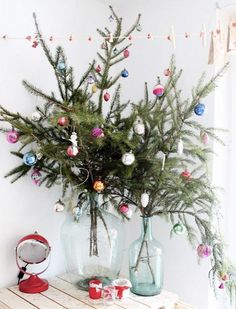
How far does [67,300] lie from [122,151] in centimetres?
64

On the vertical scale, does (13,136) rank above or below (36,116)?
below

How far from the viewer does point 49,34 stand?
68.1 inches

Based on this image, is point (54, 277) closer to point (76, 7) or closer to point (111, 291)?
point (111, 291)

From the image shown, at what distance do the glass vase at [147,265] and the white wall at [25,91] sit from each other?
0.44 meters

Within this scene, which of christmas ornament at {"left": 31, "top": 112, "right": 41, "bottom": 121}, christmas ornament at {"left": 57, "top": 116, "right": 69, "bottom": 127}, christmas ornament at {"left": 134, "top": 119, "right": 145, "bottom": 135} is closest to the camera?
christmas ornament at {"left": 57, "top": 116, "right": 69, "bottom": 127}

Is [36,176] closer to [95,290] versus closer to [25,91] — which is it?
[25,91]

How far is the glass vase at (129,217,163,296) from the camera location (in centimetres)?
155

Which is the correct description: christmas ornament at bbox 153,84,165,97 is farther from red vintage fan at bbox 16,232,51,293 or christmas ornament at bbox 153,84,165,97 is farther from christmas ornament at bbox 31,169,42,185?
red vintage fan at bbox 16,232,51,293

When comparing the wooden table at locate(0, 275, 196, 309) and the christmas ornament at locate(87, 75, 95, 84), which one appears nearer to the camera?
the wooden table at locate(0, 275, 196, 309)

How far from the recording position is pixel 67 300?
146cm

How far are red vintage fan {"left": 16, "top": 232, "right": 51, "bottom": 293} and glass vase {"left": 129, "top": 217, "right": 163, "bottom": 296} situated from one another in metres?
0.39

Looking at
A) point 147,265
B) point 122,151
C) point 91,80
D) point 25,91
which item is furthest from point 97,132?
point 147,265

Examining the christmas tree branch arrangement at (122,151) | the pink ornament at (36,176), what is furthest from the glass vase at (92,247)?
the pink ornament at (36,176)

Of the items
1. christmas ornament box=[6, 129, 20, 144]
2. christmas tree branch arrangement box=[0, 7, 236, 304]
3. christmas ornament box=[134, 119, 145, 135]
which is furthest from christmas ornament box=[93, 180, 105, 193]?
christmas ornament box=[6, 129, 20, 144]
